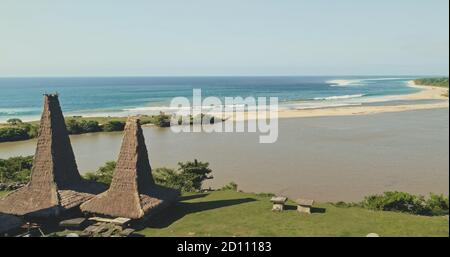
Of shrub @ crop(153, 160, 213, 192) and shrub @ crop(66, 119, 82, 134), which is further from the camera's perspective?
shrub @ crop(66, 119, 82, 134)

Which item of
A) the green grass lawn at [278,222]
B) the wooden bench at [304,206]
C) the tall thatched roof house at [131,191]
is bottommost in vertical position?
the green grass lawn at [278,222]

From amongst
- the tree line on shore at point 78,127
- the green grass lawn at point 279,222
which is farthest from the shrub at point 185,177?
the tree line on shore at point 78,127

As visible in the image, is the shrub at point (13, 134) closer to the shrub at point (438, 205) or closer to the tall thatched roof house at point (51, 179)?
the tall thatched roof house at point (51, 179)

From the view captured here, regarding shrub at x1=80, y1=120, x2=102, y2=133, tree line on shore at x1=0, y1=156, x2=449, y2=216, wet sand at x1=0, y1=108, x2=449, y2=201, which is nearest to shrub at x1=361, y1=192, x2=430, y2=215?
tree line on shore at x1=0, y1=156, x2=449, y2=216

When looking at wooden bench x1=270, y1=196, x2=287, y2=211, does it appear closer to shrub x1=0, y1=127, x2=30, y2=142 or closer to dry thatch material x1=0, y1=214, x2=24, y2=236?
dry thatch material x1=0, y1=214, x2=24, y2=236
